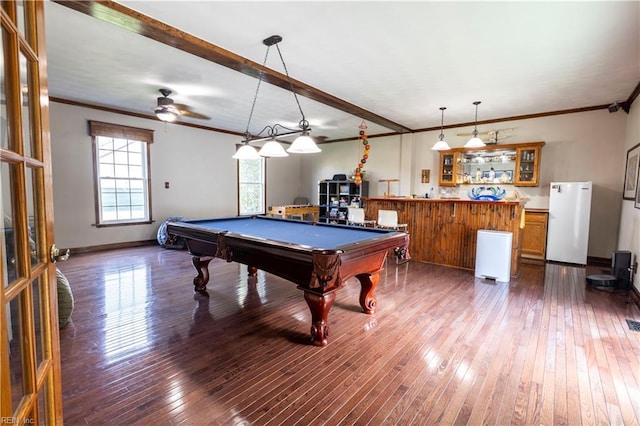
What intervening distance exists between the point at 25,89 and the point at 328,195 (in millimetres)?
7743

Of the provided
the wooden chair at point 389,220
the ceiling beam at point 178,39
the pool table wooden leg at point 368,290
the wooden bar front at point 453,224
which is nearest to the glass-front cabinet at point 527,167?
the wooden bar front at point 453,224

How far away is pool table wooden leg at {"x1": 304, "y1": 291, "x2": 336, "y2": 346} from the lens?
240 centimetres

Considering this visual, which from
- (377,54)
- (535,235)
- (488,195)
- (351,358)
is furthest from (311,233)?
(535,235)

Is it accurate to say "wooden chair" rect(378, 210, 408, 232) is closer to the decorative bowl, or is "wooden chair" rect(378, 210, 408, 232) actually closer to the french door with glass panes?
the decorative bowl

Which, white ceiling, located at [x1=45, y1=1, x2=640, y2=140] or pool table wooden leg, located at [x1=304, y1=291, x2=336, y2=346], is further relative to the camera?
white ceiling, located at [x1=45, y1=1, x2=640, y2=140]

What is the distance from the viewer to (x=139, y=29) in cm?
275

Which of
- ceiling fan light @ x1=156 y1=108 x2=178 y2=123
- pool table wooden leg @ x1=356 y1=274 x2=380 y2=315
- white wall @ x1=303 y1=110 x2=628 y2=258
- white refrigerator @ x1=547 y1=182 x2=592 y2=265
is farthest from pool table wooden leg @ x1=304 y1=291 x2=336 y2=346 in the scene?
white wall @ x1=303 y1=110 x2=628 y2=258

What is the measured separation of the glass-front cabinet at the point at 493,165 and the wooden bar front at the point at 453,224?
1.71 metres

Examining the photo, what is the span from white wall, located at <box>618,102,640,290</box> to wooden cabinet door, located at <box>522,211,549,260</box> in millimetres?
1002

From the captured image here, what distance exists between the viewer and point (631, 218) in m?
4.16

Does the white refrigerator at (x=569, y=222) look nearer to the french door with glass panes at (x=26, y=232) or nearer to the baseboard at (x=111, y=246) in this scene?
the french door with glass panes at (x=26, y=232)

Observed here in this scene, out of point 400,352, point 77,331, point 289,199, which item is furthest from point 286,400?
point 289,199

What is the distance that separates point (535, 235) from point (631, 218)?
1470mm

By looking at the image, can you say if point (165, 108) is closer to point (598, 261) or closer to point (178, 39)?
point (178, 39)
